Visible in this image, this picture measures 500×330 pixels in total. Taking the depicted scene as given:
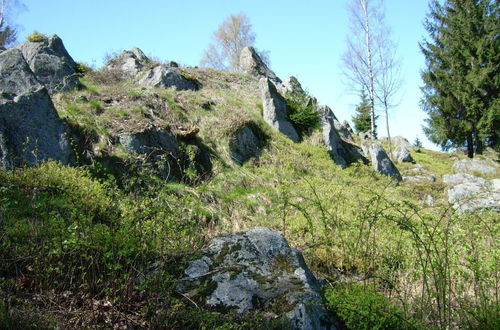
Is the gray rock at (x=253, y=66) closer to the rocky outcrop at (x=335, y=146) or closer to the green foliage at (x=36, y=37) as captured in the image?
the rocky outcrop at (x=335, y=146)

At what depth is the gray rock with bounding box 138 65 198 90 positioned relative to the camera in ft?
43.6

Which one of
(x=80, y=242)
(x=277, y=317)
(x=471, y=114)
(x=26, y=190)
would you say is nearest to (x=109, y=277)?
(x=80, y=242)

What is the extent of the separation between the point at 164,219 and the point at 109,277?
78 cm

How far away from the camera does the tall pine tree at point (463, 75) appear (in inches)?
870

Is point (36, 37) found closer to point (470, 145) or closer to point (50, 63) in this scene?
point (50, 63)

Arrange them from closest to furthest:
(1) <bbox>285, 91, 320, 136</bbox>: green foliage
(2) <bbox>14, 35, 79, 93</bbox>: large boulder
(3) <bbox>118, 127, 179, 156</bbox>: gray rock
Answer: (3) <bbox>118, 127, 179, 156</bbox>: gray rock, (2) <bbox>14, 35, 79, 93</bbox>: large boulder, (1) <bbox>285, 91, 320, 136</bbox>: green foliage

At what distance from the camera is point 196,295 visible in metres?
3.64

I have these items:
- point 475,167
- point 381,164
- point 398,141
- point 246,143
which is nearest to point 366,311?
point 246,143

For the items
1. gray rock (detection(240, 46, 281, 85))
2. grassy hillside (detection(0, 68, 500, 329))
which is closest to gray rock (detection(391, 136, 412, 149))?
gray rock (detection(240, 46, 281, 85))

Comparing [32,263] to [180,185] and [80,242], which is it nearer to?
[80,242]

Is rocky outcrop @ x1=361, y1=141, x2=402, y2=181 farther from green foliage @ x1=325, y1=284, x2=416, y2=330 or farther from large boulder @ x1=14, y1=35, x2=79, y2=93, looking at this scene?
green foliage @ x1=325, y1=284, x2=416, y2=330

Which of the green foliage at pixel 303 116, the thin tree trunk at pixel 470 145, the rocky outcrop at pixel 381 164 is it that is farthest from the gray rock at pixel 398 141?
the green foliage at pixel 303 116

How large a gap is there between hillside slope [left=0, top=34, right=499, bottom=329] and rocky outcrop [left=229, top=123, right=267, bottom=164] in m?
0.04

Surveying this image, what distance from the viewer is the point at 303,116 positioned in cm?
1402
